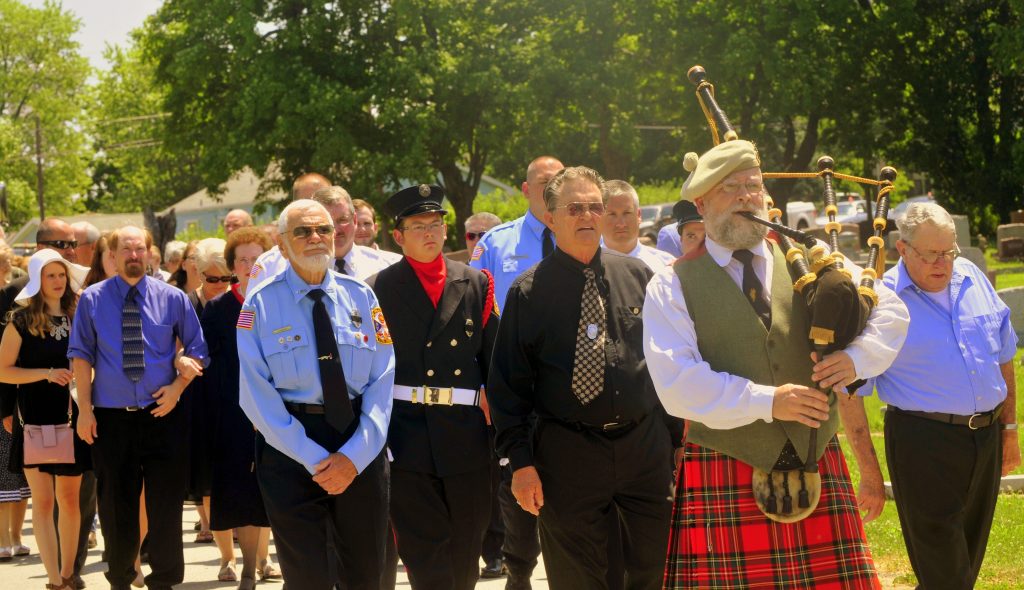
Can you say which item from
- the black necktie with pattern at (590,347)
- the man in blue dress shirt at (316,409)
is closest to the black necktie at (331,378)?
the man in blue dress shirt at (316,409)

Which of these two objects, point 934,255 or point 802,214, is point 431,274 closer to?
point 934,255

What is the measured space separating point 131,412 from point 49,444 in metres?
1.24

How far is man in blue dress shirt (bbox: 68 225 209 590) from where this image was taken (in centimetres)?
800

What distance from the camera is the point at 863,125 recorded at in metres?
40.8

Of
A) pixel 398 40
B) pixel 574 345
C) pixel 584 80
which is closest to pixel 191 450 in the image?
pixel 574 345

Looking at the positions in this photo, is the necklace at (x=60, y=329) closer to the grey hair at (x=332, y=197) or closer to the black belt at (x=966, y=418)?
the grey hair at (x=332, y=197)

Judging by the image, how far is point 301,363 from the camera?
5977 mm

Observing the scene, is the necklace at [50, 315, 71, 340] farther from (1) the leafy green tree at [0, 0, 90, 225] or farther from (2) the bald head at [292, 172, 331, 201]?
(1) the leafy green tree at [0, 0, 90, 225]

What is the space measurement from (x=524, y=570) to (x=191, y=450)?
2.73m

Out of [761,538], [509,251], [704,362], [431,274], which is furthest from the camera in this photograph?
→ [509,251]

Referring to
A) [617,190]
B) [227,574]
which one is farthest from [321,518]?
[227,574]

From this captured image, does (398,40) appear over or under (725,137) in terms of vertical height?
over

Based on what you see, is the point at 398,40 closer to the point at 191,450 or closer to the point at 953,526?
the point at 191,450

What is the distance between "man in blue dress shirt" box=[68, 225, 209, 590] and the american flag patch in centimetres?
217
